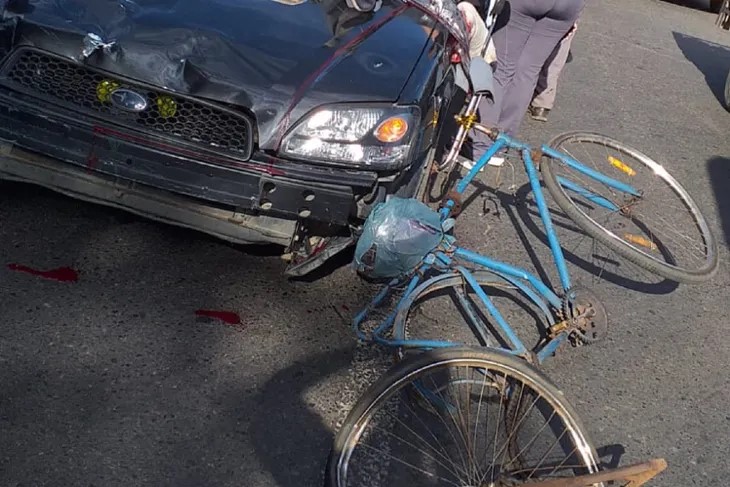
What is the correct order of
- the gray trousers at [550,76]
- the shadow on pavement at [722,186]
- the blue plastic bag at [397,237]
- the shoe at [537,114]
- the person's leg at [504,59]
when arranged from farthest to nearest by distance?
the shoe at [537,114] < the gray trousers at [550,76] < the shadow on pavement at [722,186] < the person's leg at [504,59] < the blue plastic bag at [397,237]

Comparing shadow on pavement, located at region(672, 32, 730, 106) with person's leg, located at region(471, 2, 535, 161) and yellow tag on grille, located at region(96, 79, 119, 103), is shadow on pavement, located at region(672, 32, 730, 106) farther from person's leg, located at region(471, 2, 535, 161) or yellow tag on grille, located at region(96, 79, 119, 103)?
yellow tag on grille, located at region(96, 79, 119, 103)

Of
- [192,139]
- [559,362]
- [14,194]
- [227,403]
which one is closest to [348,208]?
[192,139]

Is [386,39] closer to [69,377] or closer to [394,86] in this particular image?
[394,86]

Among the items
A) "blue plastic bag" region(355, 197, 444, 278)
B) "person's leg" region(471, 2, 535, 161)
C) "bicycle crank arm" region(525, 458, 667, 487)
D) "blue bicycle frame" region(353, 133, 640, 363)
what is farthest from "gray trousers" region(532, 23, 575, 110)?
"bicycle crank arm" region(525, 458, 667, 487)

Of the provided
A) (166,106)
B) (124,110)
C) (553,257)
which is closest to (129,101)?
(124,110)

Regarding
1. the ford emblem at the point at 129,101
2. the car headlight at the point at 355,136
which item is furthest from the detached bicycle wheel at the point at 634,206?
the ford emblem at the point at 129,101

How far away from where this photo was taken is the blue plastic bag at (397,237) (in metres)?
3.39

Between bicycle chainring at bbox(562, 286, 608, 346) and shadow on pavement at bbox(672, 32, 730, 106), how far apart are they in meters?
6.33

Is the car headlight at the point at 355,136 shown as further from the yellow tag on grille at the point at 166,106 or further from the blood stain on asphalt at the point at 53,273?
the blood stain on asphalt at the point at 53,273

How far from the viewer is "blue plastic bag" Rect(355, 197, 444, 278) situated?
134 inches

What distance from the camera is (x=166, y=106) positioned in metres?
3.51

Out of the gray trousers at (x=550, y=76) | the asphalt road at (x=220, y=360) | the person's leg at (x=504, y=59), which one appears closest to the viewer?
the asphalt road at (x=220, y=360)

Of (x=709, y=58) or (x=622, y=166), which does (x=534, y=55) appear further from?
(x=709, y=58)

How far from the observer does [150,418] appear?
3.27 metres
